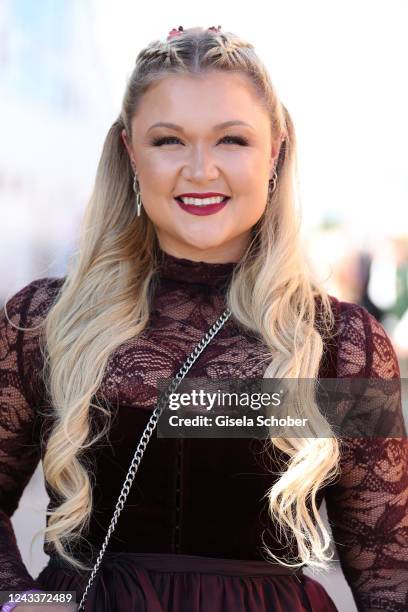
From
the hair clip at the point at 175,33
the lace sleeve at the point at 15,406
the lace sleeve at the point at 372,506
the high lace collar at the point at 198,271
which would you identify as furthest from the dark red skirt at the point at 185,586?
the hair clip at the point at 175,33

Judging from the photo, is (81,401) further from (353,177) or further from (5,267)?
(353,177)

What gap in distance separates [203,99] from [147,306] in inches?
16.6

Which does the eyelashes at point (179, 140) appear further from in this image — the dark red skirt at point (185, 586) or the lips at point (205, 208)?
the dark red skirt at point (185, 586)

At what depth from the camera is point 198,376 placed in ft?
5.41

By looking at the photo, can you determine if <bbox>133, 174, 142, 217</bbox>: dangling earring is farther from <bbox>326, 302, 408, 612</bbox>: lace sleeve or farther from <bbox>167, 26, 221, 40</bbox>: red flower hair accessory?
<bbox>326, 302, 408, 612</bbox>: lace sleeve

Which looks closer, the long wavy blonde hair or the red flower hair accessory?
the long wavy blonde hair

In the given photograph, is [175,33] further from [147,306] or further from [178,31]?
[147,306]

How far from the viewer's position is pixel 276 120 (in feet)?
5.90

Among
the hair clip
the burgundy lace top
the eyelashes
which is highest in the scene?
the hair clip

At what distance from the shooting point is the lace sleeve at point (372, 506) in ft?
5.40

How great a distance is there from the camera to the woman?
5.28 ft

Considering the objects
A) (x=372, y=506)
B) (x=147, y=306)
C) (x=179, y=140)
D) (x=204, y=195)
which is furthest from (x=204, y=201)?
(x=372, y=506)

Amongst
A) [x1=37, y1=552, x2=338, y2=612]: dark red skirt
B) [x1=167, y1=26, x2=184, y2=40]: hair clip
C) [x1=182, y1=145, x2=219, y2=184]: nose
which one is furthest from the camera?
[x1=167, y1=26, x2=184, y2=40]: hair clip

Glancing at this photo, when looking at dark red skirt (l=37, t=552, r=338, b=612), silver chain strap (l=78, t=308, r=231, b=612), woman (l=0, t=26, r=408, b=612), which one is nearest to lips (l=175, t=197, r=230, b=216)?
woman (l=0, t=26, r=408, b=612)
